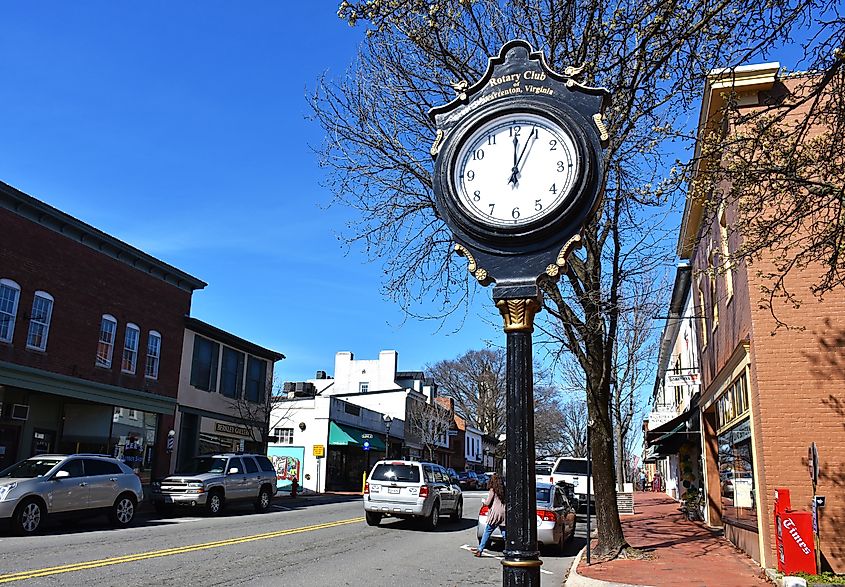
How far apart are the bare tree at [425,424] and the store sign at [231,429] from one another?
22560 millimetres

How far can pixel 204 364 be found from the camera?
3023 centimetres

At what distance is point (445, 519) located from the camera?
2223 centimetres

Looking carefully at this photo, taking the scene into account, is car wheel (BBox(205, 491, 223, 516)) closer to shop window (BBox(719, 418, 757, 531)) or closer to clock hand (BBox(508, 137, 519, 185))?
shop window (BBox(719, 418, 757, 531))

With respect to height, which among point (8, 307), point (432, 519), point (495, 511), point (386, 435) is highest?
point (8, 307)

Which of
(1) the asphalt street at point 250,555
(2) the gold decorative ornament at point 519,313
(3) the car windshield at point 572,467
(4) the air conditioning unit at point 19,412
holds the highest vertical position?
(4) the air conditioning unit at point 19,412

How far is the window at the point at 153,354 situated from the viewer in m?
26.5

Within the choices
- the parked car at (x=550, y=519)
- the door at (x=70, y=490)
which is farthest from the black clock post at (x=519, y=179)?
the door at (x=70, y=490)

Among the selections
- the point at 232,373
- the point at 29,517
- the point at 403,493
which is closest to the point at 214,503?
the point at 403,493

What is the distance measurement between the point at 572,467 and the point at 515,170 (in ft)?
83.4

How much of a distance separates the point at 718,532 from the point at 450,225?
17.7 m

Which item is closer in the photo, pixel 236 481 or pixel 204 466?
pixel 204 466

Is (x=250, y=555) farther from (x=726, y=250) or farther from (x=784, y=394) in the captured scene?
(x=726, y=250)

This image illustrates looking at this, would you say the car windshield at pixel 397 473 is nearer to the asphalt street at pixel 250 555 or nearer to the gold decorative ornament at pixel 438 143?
the asphalt street at pixel 250 555

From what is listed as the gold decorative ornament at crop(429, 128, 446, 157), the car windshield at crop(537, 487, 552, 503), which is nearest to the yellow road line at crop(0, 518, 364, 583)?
the car windshield at crop(537, 487, 552, 503)
